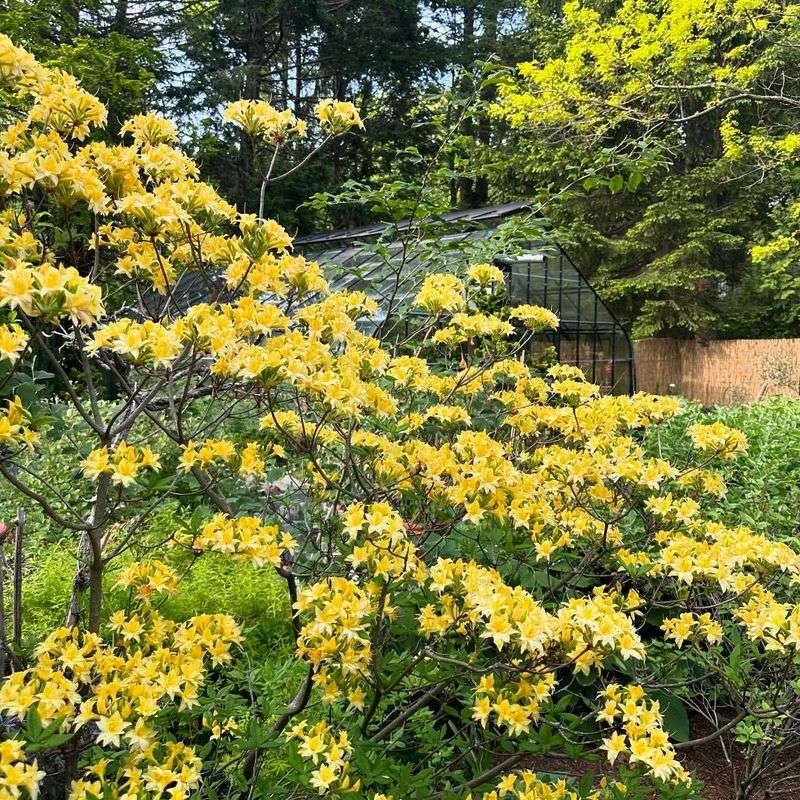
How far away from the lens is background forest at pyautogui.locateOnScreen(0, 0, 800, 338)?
1171 cm

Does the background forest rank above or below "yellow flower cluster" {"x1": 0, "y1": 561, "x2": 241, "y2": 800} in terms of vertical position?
above

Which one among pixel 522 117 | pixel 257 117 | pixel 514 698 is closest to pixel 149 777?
pixel 514 698

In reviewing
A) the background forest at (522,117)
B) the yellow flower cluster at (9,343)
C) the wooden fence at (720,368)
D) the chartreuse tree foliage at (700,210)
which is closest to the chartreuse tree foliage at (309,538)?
the yellow flower cluster at (9,343)

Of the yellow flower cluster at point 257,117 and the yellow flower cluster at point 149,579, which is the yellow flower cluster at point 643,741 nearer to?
the yellow flower cluster at point 149,579

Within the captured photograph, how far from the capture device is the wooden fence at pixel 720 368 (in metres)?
15.2

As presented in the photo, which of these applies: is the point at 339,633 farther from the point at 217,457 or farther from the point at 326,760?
the point at 217,457

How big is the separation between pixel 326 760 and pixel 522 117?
10917 millimetres

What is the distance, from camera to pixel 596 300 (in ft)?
37.5

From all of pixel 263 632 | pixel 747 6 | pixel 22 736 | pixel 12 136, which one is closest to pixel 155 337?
pixel 12 136

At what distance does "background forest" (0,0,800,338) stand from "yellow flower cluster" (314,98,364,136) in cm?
905

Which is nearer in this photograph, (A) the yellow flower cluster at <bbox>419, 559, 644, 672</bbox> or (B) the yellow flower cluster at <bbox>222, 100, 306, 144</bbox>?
(A) the yellow flower cluster at <bbox>419, 559, 644, 672</bbox>

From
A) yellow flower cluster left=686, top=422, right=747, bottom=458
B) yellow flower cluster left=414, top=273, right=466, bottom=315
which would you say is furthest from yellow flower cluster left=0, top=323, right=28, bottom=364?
yellow flower cluster left=686, top=422, right=747, bottom=458

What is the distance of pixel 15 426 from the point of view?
1.08 metres

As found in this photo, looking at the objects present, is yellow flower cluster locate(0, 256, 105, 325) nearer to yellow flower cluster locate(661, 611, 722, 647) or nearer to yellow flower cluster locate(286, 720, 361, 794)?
yellow flower cluster locate(286, 720, 361, 794)
